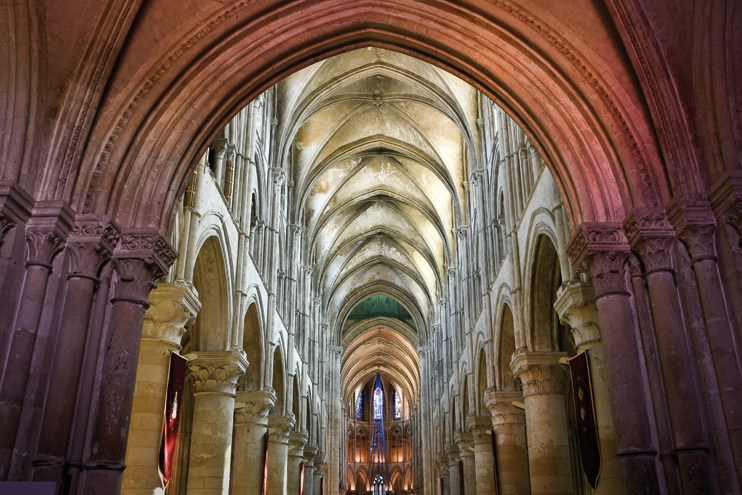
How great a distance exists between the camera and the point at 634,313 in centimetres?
769

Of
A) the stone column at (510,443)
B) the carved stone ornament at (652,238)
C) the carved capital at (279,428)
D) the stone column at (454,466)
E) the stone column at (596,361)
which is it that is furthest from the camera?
the stone column at (454,466)

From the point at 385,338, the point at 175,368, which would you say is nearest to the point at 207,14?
the point at 175,368

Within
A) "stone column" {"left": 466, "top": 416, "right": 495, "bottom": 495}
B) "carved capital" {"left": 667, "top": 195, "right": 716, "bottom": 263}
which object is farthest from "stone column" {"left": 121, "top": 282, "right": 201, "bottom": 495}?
"stone column" {"left": 466, "top": 416, "right": 495, "bottom": 495}

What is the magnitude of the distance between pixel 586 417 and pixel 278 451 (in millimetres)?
12151

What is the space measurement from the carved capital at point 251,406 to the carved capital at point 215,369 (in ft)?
9.70

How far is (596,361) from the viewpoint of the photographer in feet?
30.5

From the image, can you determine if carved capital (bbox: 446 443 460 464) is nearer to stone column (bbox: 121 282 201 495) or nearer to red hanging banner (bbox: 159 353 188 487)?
red hanging banner (bbox: 159 353 188 487)

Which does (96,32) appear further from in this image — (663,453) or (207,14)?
(663,453)

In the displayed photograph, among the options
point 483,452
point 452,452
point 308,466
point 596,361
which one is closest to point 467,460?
point 483,452

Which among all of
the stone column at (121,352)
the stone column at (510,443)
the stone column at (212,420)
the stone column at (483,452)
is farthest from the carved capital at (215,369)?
the stone column at (483,452)

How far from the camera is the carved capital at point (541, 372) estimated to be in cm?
1283

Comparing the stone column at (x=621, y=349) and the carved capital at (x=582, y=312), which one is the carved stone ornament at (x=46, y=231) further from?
the carved capital at (x=582, y=312)

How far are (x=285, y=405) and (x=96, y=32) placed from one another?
14312mm

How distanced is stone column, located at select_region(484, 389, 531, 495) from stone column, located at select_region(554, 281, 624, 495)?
679 cm
